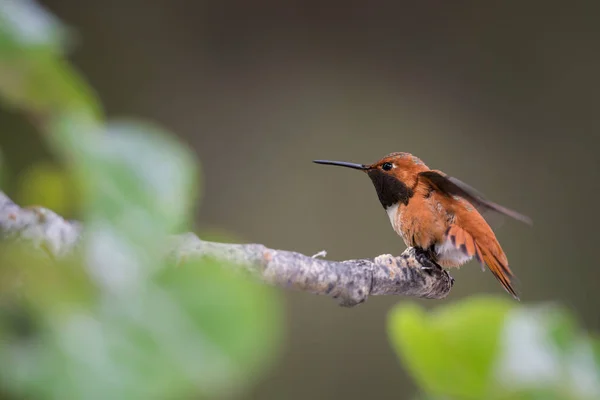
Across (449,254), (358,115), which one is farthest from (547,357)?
(358,115)

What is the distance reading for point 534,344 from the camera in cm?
6

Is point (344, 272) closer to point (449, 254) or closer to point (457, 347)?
point (449, 254)

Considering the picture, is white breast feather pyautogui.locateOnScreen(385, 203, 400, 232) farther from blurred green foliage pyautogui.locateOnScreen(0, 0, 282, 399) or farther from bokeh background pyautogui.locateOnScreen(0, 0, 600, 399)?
bokeh background pyautogui.locateOnScreen(0, 0, 600, 399)

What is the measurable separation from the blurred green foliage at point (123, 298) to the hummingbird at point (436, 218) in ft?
2.13

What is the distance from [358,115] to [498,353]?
228 cm

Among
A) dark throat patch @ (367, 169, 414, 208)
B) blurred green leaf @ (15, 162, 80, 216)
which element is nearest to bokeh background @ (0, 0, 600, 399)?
dark throat patch @ (367, 169, 414, 208)

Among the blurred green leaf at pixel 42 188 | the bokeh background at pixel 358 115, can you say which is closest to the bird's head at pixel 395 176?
the blurred green leaf at pixel 42 188

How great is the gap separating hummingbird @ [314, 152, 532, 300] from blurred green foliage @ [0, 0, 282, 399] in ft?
2.13

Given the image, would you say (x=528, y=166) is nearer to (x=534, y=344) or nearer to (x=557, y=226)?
(x=557, y=226)

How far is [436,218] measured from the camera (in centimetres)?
83

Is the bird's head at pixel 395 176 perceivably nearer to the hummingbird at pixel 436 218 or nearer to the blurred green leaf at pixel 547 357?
the hummingbird at pixel 436 218

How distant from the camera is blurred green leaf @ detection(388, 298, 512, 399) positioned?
6cm

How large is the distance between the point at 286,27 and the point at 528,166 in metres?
1.09

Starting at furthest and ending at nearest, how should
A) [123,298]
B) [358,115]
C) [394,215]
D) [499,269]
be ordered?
[358,115] → [394,215] → [499,269] → [123,298]
